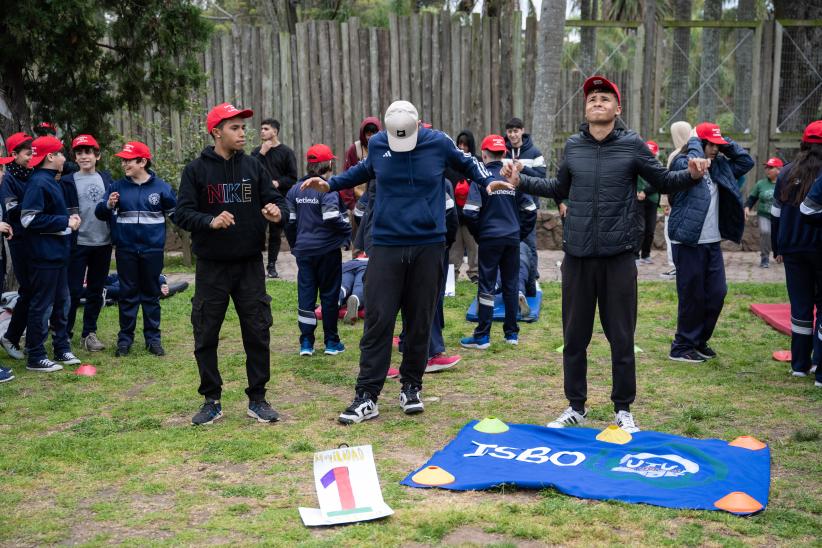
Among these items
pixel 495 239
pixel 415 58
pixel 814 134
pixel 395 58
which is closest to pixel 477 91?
pixel 415 58

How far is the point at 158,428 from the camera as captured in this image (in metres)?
6.43

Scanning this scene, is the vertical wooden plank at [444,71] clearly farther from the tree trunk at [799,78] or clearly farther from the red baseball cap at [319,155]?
the red baseball cap at [319,155]

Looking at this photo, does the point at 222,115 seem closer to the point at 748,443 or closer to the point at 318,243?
the point at 318,243

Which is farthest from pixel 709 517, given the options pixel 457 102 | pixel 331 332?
pixel 457 102

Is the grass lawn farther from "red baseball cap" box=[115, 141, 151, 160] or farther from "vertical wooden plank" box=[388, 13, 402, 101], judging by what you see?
"vertical wooden plank" box=[388, 13, 402, 101]

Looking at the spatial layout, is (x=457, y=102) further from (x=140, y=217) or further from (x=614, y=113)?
(x=614, y=113)

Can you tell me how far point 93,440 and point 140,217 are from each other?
2857 mm

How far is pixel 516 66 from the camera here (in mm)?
15297

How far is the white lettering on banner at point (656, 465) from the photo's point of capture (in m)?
5.24

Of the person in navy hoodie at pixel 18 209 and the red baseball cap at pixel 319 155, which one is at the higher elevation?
the red baseball cap at pixel 319 155

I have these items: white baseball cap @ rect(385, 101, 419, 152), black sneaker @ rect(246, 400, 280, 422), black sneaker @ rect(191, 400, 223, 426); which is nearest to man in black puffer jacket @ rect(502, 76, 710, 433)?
white baseball cap @ rect(385, 101, 419, 152)

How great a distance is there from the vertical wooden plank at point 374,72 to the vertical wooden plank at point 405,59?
1.25 ft

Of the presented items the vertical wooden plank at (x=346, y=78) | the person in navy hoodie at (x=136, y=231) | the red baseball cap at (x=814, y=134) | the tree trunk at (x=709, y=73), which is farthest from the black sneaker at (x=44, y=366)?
the tree trunk at (x=709, y=73)

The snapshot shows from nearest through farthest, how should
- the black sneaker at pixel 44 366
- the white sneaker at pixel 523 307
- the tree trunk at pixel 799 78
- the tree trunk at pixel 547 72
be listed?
1. the black sneaker at pixel 44 366
2. the white sneaker at pixel 523 307
3. the tree trunk at pixel 547 72
4. the tree trunk at pixel 799 78
